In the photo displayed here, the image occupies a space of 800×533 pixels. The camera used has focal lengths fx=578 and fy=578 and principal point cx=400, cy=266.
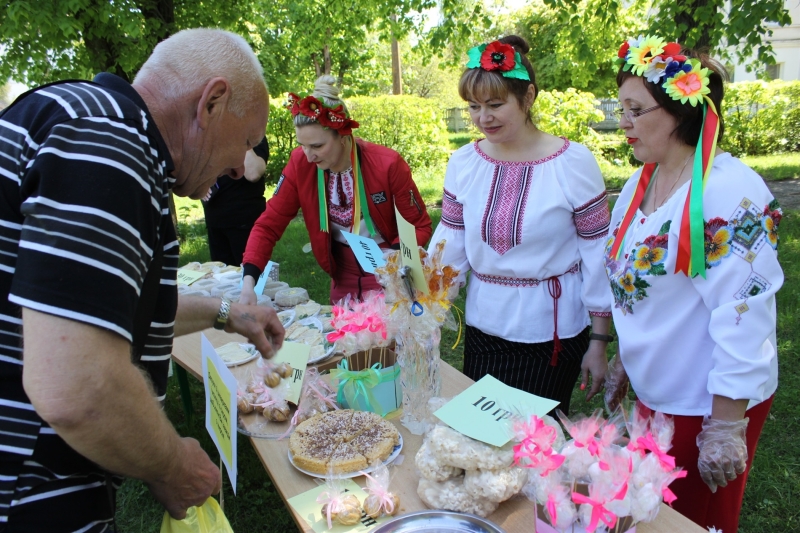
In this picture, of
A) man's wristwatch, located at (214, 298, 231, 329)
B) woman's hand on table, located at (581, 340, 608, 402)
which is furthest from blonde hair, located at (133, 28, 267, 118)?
woman's hand on table, located at (581, 340, 608, 402)

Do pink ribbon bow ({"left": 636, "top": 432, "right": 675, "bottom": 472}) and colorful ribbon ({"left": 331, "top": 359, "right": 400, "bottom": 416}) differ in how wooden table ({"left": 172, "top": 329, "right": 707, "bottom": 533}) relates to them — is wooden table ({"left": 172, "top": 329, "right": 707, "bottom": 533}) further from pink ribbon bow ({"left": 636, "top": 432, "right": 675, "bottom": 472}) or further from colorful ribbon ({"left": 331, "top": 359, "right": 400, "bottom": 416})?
pink ribbon bow ({"left": 636, "top": 432, "right": 675, "bottom": 472})

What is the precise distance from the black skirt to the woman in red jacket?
0.76 meters

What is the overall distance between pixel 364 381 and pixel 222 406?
50 centimetres

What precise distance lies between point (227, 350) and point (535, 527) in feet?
5.37

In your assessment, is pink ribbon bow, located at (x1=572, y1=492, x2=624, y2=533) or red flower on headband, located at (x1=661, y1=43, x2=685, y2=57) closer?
pink ribbon bow, located at (x1=572, y1=492, x2=624, y2=533)

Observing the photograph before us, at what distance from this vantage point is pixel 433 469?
133 cm

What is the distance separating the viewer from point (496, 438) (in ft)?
4.15

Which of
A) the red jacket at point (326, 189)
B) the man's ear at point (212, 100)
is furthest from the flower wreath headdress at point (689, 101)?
the red jacket at point (326, 189)

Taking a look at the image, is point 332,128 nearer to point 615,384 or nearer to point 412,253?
point 412,253

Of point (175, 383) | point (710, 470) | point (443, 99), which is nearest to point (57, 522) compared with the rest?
point (710, 470)

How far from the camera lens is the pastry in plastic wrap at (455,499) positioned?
1298 mm

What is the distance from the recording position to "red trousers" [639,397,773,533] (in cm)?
167

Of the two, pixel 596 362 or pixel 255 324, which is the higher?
pixel 255 324

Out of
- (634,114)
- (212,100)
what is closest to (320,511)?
(212,100)
